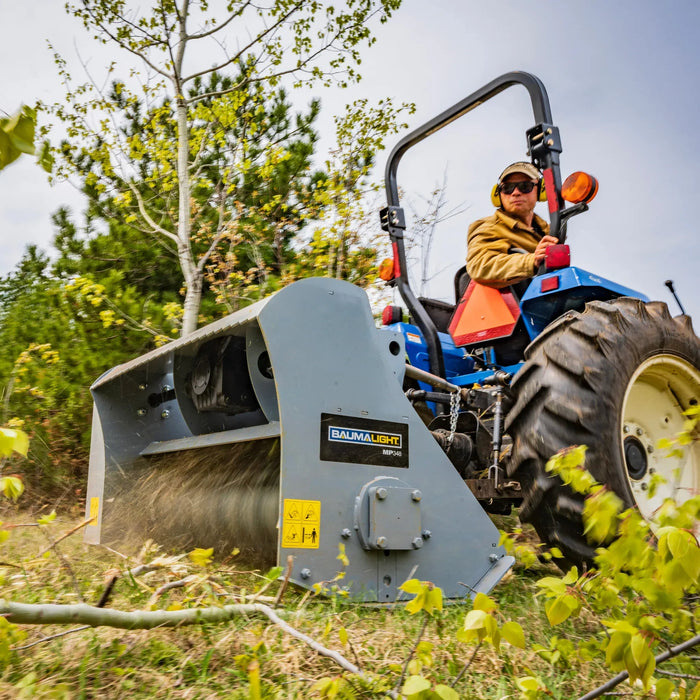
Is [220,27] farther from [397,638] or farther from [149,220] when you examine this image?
[397,638]

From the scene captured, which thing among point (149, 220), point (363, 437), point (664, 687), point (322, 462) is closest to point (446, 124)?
point (363, 437)

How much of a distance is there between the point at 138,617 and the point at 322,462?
84cm

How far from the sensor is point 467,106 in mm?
3688

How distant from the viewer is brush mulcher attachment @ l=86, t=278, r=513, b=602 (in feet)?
7.47

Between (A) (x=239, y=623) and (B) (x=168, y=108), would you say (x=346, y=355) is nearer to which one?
(A) (x=239, y=623)

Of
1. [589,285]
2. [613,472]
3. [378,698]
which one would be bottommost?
[378,698]

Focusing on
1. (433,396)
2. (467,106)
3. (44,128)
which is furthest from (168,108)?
(433,396)

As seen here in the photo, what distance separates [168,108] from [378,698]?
24.3 feet

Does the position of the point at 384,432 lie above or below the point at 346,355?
below

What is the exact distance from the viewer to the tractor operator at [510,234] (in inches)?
130

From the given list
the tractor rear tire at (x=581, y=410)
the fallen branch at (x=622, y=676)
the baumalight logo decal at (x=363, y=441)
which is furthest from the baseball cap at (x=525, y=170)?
the fallen branch at (x=622, y=676)

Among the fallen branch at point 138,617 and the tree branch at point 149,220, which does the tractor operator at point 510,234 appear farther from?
the tree branch at point 149,220

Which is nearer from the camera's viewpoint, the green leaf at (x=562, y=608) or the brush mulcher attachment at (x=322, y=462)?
the green leaf at (x=562, y=608)

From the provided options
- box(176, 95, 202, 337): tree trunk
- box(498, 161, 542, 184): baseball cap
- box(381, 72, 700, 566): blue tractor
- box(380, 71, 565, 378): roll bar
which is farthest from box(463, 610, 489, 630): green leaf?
box(176, 95, 202, 337): tree trunk
